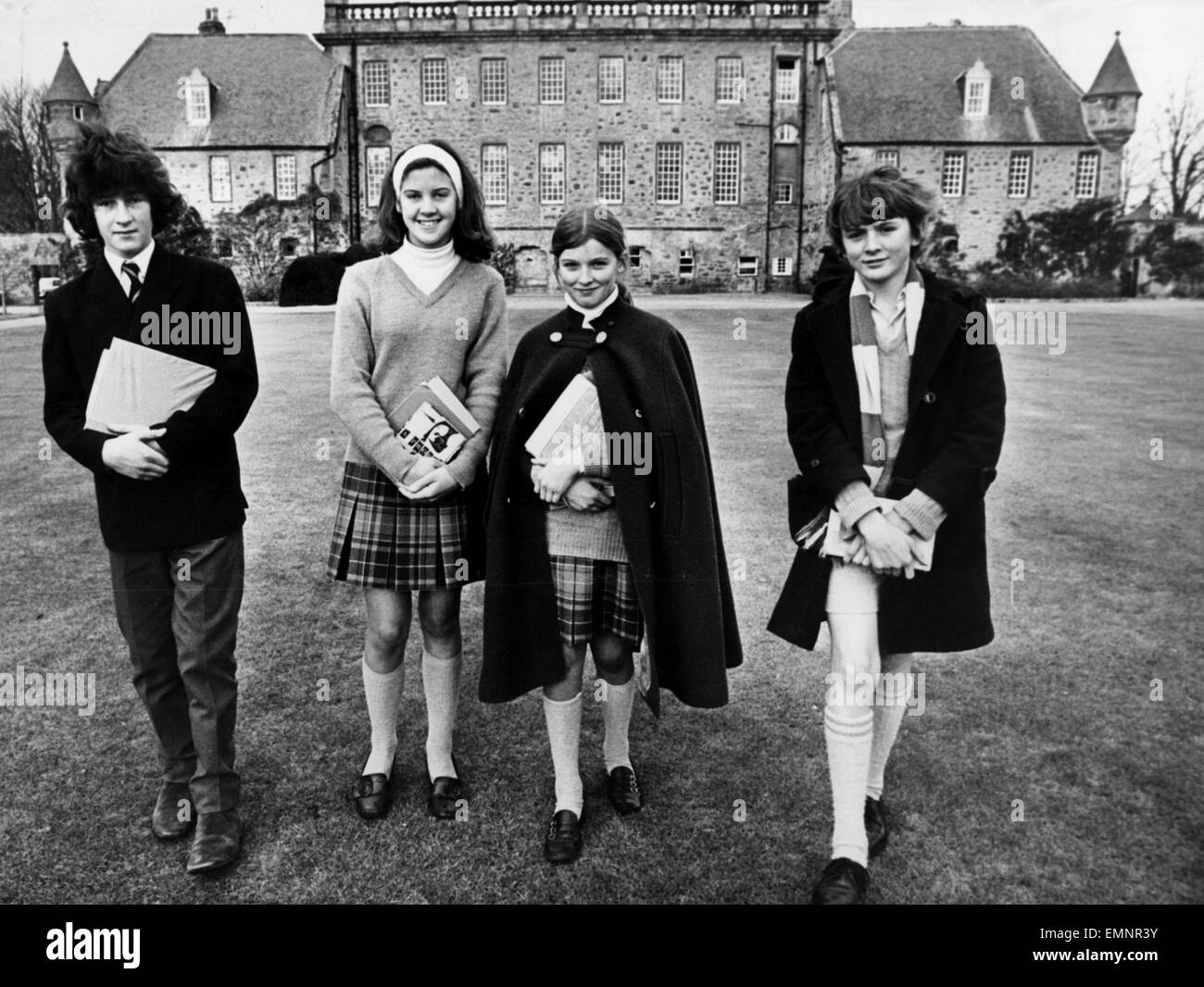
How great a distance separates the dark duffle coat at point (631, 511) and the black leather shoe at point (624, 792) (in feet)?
1.43

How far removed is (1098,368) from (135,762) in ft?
38.0

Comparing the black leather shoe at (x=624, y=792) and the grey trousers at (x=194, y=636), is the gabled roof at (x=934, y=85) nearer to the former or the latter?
the black leather shoe at (x=624, y=792)

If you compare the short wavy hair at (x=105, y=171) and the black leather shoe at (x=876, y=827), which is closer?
the short wavy hair at (x=105, y=171)

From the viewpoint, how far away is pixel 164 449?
2830mm

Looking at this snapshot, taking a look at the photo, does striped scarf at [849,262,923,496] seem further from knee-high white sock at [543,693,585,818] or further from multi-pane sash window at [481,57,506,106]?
multi-pane sash window at [481,57,506,106]

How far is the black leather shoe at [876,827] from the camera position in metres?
2.99

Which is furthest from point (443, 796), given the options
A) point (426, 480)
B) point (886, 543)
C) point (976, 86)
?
point (976, 86)

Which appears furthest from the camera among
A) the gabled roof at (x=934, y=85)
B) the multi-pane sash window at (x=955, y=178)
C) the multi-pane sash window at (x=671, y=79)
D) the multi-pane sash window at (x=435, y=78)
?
the multi-pane sash window at (x=955, y=178)

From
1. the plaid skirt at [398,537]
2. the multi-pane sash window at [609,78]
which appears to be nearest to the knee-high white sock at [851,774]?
the plaid skirt at [398,537]

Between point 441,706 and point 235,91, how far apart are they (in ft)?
16.1

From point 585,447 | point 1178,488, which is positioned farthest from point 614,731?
point 1178,488

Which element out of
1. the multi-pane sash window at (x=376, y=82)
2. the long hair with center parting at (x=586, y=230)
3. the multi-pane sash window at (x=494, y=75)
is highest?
the multi-pane sash window at (x=494, y=75)
